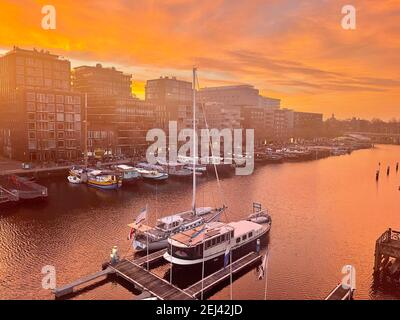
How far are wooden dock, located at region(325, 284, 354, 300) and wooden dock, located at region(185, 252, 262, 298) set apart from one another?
731 centimetres

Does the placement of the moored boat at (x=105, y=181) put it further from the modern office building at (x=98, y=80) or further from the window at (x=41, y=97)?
the modern office building at (x=98, y=80)

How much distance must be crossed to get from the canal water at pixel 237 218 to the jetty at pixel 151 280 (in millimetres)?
879

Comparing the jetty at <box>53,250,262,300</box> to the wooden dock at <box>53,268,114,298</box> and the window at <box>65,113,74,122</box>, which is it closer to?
the wooden dock at <box>53,268,114,298</box>

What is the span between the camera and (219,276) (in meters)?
27.1

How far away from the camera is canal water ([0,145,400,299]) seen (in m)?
26.9

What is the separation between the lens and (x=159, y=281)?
84.0 feet

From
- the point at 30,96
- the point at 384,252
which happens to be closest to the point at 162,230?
the point at 384,252

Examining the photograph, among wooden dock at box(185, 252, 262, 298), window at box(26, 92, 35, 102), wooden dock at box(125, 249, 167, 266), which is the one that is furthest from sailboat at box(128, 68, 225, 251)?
window at box(26, 92, 35, 102)

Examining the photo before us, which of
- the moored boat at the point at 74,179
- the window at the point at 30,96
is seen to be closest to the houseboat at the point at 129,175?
the moored boat at the point at 74,179

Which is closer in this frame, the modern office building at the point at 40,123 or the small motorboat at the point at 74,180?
the small motorboat at the point at 74,180

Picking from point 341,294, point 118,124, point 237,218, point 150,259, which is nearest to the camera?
point 341,294

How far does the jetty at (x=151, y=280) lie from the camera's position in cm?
2414

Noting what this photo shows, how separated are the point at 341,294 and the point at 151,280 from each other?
13.8m

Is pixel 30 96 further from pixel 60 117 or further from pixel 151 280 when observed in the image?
pixel 151 280
